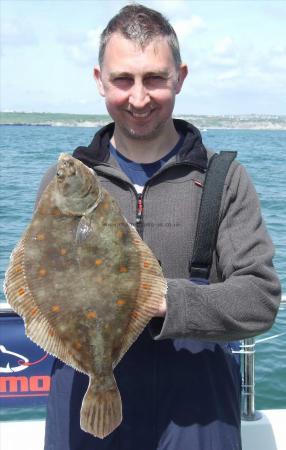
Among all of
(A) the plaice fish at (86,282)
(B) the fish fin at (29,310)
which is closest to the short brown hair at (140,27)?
(A) the plaice fish at (86,282)

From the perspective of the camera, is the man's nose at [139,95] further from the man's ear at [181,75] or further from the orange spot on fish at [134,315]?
the orange spot on fish at [134,315]

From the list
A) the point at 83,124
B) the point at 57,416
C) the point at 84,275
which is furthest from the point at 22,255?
the point at 83,124

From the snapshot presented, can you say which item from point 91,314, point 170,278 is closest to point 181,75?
point 170,278

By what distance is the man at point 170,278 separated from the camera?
258cm

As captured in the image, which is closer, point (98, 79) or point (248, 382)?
point (98, 79)

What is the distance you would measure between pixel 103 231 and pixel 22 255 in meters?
0.33

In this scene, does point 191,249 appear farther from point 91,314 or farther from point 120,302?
point 91,314

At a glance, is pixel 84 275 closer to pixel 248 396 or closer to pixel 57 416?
pixel 57 416

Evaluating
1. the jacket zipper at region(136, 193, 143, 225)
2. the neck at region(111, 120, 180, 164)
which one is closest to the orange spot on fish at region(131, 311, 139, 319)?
the jacket zipper at region(136, 193, 143, 225)

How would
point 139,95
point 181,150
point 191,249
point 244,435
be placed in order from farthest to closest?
point 244,435, point 181,150, point 191,249, point 139,95

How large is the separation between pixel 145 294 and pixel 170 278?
1.16ft

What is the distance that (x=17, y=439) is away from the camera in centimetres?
422

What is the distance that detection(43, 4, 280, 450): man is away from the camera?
2.58 metres

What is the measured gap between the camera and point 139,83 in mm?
2697
